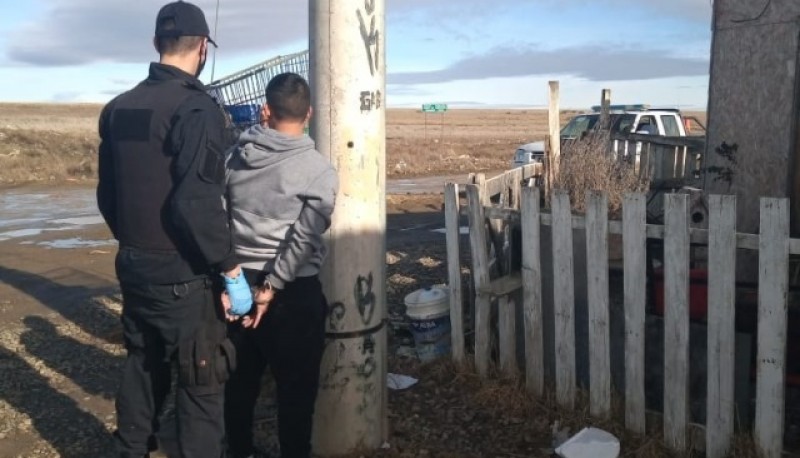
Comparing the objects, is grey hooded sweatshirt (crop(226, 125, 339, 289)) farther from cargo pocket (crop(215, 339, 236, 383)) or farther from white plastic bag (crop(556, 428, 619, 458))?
white plastic bag (crop(556, 428, 619, 458))

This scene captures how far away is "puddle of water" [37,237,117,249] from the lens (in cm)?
1134

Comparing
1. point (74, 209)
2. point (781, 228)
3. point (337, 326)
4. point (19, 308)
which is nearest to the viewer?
point (781, 228)

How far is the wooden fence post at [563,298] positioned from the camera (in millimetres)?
4328

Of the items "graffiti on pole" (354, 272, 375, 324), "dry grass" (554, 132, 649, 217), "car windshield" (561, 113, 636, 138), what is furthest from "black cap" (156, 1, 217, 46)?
"car windshield" (561, 113, 636, 138)

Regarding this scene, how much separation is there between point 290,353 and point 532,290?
5.76 feet

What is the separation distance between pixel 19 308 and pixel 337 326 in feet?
16.5

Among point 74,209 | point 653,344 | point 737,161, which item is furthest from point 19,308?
point 74,209

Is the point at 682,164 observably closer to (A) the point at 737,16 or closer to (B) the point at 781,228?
(A) the point at 737,16

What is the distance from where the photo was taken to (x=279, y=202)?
3.31 metres

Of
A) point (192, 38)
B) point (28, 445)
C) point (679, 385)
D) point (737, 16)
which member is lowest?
point (28, 445)

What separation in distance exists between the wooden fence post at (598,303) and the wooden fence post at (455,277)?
108 centimetres

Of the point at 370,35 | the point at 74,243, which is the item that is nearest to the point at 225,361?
the point at 370,35

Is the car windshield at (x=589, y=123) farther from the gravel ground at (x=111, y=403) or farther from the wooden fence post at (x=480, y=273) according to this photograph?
the wooden fence post at (x=480, y=273)

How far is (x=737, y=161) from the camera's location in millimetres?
5629
